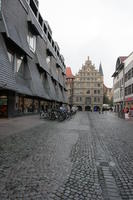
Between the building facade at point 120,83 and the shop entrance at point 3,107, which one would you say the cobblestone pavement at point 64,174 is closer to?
the shop entrance at point 3,107

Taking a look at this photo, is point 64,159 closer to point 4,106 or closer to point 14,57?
point 4,106

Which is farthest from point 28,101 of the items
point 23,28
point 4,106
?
point 23,28

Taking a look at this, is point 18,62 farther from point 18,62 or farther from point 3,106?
point 3,106

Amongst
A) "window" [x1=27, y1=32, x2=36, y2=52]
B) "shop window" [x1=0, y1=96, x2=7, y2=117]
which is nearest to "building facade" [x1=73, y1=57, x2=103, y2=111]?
"window" [x1=27, y1=32, x2=36, y2=52]

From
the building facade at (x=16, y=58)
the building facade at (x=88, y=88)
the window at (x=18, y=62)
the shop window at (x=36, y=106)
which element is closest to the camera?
the building facade at (x=16, y=58)

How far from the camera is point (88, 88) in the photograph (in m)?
71.9

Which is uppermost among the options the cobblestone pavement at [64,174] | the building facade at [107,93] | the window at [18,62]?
the building facade at [107,93]

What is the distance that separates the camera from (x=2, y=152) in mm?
5836

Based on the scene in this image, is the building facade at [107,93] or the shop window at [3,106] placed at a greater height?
the building facade at [107,93]

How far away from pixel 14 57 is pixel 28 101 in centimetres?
750

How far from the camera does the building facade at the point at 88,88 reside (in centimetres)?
7019

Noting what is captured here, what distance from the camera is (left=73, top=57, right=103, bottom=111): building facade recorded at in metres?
70.2

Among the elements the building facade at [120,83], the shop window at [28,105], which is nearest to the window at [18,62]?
the shop window at [28,105]

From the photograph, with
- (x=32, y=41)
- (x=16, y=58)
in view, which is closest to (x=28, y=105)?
(x=16, y=58)
